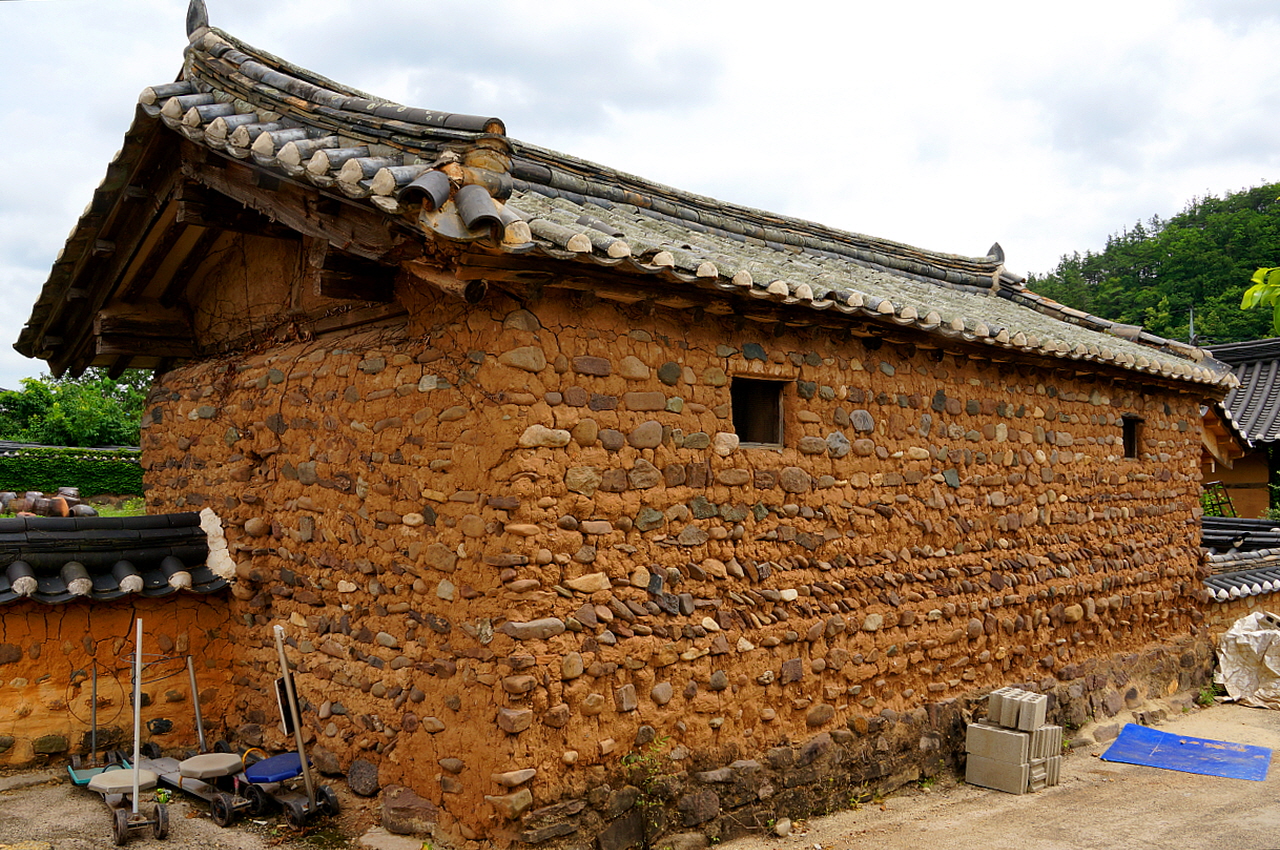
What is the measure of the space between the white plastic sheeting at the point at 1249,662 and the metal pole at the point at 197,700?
958 centimetres

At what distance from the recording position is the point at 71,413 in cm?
2544

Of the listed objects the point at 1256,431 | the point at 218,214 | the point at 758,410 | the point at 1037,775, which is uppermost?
the point at 218,214

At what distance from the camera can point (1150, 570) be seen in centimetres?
894

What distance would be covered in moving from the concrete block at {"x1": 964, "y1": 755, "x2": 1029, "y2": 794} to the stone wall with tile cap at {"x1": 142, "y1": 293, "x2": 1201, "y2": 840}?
508mm

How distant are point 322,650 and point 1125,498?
707cm

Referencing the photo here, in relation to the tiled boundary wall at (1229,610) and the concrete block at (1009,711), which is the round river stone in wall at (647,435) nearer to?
the concrete block at (1009,711)

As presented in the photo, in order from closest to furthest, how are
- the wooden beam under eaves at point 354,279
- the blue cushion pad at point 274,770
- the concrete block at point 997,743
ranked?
the wooden beam under eaves at point 354,279 → the blue cushion pad at point 274,770 → the concrete block at point 997,743

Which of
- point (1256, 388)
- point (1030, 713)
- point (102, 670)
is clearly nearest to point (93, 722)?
point (102, 670)

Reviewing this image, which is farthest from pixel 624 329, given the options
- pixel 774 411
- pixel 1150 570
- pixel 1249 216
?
pixel 1249 216

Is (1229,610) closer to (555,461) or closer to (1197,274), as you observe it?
(555,461)

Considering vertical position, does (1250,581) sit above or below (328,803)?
above

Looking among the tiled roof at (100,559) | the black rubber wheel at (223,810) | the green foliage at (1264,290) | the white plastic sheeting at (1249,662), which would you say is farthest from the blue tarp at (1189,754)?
the tiled roof at (100,559)

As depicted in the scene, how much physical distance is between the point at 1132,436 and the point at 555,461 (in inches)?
269

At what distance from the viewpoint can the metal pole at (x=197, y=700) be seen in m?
5.80
